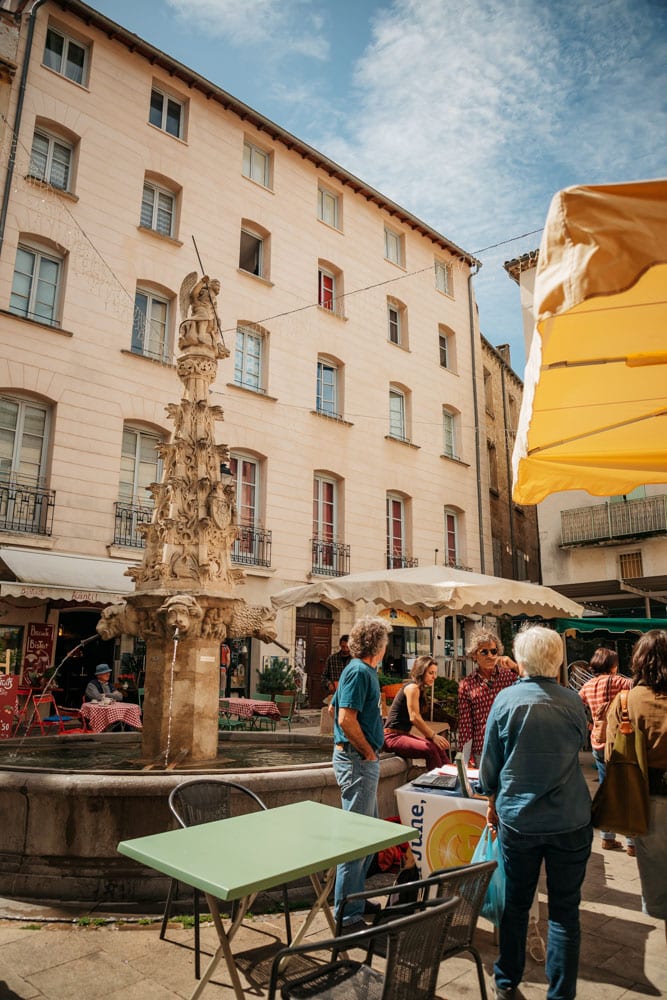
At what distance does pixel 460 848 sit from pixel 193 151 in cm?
1826

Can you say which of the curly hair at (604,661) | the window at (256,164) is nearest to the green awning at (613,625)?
the curly hair at (604,661)

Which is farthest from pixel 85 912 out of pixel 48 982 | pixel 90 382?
pixel 90 382

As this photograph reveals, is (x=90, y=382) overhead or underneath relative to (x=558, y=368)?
overhead

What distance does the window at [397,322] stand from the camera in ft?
73.4

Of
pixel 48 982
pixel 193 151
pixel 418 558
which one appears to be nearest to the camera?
pixel 48 982

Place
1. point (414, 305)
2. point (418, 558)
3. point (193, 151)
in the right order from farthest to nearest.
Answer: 1. point (414, 305)
2. point (418, 558)
3. point (193, 151)

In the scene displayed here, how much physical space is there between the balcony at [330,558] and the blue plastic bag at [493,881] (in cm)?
1409

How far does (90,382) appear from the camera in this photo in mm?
14477

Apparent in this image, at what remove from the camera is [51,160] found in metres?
15.1

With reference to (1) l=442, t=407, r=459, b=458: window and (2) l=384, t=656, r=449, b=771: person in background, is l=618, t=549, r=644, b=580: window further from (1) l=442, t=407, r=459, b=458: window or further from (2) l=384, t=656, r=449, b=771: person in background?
(2) l=384, t=656, r=449, b=771: person in background

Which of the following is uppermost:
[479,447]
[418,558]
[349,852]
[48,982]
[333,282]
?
[333,282]

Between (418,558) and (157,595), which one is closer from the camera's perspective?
(157,595)

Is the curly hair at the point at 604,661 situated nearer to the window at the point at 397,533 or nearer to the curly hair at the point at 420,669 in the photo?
the curly hair at the point at 420,669

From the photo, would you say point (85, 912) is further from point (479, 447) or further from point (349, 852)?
point (479, 447)
